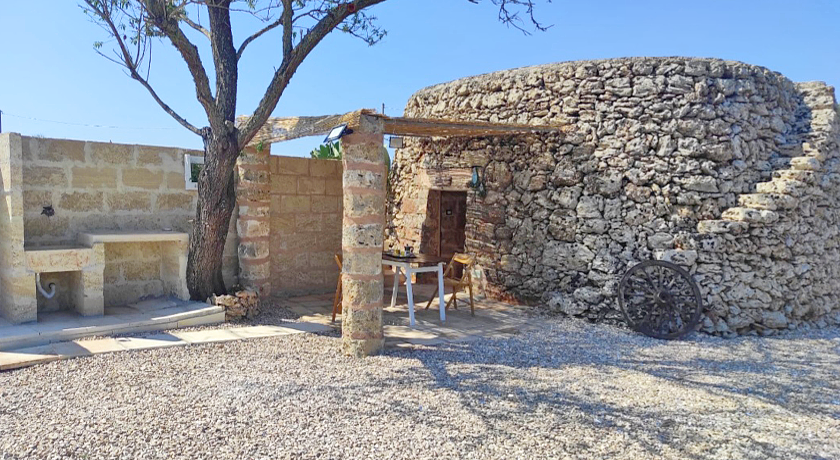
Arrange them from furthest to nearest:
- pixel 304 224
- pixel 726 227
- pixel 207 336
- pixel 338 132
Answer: pixel 304 224 → pixel 726 227 → pixel 207 336 → pixel 338 132

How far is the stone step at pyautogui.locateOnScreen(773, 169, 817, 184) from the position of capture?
22.8 feet

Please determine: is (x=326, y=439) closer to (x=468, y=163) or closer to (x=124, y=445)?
(x=124, y=445)

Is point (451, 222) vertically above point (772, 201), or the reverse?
point (772, 201)

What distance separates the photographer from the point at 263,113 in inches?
260

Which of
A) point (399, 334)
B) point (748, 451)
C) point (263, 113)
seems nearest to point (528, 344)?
point (399, 334)

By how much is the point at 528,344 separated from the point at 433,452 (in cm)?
285

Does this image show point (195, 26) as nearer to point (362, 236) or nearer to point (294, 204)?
point (294, 204)

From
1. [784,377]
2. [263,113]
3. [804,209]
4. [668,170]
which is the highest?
[263,113]

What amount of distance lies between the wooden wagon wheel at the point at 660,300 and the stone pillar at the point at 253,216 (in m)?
4.53

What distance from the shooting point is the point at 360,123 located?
5285mm

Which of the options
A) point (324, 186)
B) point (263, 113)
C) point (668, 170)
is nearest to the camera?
point (263, 113)

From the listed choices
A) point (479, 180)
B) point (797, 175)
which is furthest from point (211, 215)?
point (797, 175)

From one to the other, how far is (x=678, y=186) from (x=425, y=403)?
4.49 meters

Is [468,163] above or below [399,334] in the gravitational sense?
above
